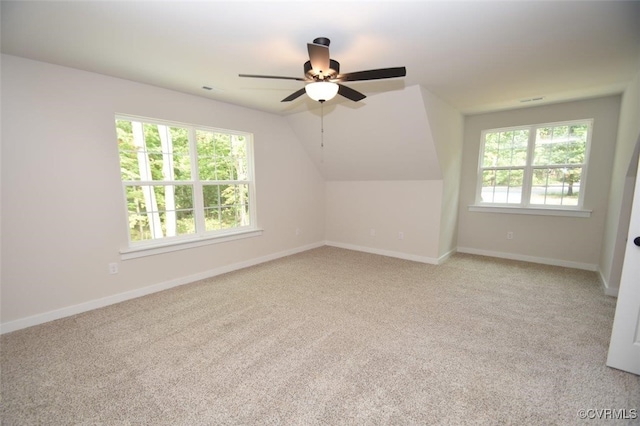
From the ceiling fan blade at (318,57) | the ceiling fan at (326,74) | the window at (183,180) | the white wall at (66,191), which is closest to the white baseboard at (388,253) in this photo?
the window at (183,180)

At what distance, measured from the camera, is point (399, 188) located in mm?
4648

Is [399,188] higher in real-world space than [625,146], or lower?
lower

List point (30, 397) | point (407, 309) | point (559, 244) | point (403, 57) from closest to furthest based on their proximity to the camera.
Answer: point (30, 397)
point (403, 57)
point (407, 309)
point (559, 244)

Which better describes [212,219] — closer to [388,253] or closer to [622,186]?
[388,253]

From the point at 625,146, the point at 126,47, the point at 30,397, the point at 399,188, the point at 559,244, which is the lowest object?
the point at 30,397

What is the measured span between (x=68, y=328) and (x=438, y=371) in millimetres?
3180

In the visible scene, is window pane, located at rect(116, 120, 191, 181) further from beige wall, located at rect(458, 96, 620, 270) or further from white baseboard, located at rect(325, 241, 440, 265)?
beige wall, located at rect(458, 96, 620, 270)

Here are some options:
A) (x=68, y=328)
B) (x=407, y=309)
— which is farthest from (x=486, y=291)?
(x=68, y=328)

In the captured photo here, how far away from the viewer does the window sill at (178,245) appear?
3061mm

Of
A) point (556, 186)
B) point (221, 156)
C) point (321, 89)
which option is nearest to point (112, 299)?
point (221, 156)

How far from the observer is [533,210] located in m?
4.28

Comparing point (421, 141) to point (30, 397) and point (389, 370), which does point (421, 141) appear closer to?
point (389, 370)

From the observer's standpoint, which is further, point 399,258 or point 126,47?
point 399,258

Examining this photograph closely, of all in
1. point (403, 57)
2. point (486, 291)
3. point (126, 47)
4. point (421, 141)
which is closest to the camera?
point (126, 47)
